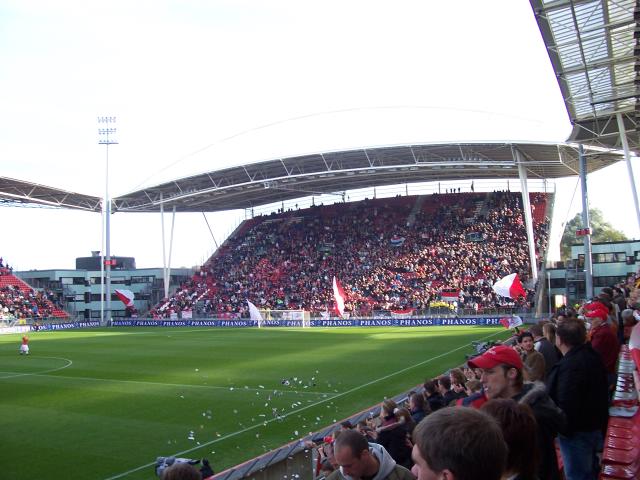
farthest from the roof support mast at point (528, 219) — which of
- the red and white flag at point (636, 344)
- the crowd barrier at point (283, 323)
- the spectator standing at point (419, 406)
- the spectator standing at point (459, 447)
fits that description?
the spectator standing at point (459, 447)

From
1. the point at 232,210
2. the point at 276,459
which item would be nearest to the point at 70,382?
the point at 276,459

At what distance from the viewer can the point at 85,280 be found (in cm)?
7112

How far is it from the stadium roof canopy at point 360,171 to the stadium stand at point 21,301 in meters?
12.2

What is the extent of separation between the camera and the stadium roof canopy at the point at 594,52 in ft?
56.0

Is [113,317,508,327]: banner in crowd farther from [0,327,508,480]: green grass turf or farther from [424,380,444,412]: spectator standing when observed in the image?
[424,380,444,412]: spectator standing

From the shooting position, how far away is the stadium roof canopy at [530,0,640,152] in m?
17.1

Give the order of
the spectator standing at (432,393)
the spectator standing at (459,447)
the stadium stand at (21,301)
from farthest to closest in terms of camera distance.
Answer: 1. the stadium stand at (21,301)
2. the spectator standing at (432,393)
3. the spectator standing at (459,447)

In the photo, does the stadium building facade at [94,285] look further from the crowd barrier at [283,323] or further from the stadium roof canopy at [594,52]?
the stadium roof canopy at [594,52]

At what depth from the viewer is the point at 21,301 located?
56344mm

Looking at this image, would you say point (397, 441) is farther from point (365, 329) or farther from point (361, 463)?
point (365, 329)

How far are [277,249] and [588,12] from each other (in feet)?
148

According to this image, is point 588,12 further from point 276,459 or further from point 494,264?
point 494,264

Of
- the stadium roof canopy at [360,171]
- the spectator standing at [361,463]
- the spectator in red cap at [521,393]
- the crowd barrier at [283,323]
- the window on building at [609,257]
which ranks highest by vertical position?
the stadium roof canopy at [360,171]

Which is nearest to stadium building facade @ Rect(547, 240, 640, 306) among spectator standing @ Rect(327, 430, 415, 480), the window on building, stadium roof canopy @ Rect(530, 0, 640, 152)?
the window on building
